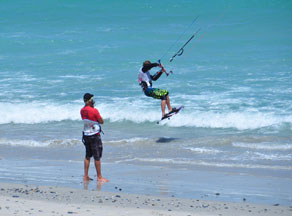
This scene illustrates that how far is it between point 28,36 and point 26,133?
50.9ft

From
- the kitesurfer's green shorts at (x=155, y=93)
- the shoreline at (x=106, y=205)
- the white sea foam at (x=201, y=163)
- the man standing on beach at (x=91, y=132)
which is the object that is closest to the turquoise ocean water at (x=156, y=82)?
the white sea foam at (x=201, y=163)

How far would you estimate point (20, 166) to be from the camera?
1148 centimetres

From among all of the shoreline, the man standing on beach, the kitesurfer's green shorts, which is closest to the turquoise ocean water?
the shoreline

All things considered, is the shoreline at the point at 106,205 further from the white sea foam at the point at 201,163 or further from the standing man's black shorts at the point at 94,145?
the white sea foam at the point at 201,163

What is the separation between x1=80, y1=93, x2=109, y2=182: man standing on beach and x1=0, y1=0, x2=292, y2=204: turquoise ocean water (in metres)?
1.35

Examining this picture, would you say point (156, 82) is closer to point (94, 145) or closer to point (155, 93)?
point (155, 93)

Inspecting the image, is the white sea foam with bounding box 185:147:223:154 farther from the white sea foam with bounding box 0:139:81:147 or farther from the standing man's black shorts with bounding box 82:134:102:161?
the standing man's black shorts with bounding box 82:134:102:161

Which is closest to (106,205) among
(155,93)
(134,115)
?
(155,93)

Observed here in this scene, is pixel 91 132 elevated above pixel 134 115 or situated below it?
below

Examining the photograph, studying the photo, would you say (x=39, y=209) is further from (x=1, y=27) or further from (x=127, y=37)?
(x=1, y=27)

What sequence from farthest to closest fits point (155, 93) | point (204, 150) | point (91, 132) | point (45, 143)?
point (45, 143)
point (155, 93)
point (204, 150)
point (91, 132)

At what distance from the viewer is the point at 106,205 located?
8320mm

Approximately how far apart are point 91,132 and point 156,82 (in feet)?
35.1

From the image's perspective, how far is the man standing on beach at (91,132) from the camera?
10125 mm
